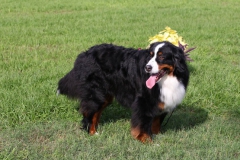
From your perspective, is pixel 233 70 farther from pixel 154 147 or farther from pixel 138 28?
pixel 138 28

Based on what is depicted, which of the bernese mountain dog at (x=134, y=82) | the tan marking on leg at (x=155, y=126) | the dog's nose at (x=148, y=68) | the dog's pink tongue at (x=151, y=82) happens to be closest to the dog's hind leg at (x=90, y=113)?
the bernese mountain dog at (x=134, y=82)

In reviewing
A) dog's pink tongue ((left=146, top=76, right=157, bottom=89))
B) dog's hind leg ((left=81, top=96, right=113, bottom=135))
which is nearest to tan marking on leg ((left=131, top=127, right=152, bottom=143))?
dog's hind leg ((left=81, top=96, right=113, bottom=135))

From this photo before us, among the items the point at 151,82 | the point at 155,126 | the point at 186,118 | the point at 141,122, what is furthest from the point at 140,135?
the point at 186,118

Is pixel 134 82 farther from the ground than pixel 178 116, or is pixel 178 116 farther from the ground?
pixel 134 82

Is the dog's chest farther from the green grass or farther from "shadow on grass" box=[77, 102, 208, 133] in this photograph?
"shadow on grass" box=[77, 102, 208, 133]

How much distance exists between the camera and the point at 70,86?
15.5ft

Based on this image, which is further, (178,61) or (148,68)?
(178,61)

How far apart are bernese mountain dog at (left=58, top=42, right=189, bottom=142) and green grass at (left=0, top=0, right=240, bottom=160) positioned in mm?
281

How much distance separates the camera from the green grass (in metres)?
4.11

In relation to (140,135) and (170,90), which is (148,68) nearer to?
(170,90)

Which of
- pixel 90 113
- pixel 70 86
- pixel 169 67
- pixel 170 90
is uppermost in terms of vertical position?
pixel 169 67

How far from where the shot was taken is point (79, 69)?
461cm

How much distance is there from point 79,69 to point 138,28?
728 cm

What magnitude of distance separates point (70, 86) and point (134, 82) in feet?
3.07
